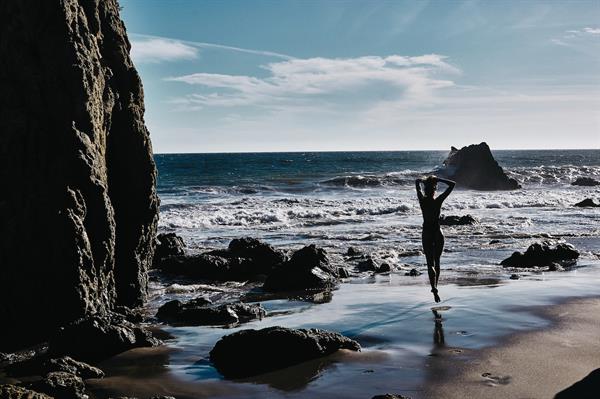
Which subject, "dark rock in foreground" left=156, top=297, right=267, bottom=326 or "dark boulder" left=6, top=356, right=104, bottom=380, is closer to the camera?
"dark boulder" left=6, top=356, right=104, bottom=380

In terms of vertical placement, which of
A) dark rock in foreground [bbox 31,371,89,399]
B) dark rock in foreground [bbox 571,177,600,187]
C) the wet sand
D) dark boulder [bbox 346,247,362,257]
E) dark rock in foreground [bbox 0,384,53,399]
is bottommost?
dark boulder [bbox 346,247,362,257]

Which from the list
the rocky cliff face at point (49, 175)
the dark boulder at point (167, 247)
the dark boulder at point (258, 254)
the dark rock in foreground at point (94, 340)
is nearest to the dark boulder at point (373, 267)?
the dark boulder at point (258, 254)

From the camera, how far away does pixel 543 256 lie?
12.6 meters

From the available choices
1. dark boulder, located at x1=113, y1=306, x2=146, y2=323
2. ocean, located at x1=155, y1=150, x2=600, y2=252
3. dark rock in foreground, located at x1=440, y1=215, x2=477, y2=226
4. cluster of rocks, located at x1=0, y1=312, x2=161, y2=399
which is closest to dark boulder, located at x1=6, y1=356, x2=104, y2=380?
cluster of rocks, located at x1=0, y1=312, x2=161, y2=399

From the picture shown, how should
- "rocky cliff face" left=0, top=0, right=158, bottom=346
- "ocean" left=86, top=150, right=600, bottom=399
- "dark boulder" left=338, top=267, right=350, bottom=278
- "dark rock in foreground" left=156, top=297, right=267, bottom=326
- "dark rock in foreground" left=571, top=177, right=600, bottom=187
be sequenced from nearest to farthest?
"ocean" left=86, top=150, right=600, bottom=399 < "rocky cliff face" left=0, top=0, right=158, bottom=346 < "dark rock in foreground" left=156, top=297, right=267, bottom=326 < "dark boulder" left=338, top=267, right=350, bottom=278 < "dark rock in foreground" left=571, top=177, right=600, bottom=187

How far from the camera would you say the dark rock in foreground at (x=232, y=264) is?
494 inches

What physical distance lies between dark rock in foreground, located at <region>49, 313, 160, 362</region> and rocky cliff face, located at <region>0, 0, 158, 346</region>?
77cm

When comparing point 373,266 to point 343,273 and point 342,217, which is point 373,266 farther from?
point 342,217

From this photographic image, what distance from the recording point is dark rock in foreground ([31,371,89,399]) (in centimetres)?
510

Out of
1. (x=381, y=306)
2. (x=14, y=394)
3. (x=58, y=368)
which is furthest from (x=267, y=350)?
(x=381, y=306)

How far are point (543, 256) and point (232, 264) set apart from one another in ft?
21.6

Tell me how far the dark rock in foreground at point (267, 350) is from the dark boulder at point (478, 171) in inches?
1698

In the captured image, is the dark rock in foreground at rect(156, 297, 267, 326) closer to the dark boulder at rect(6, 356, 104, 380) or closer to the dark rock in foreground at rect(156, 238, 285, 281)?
the dark boulder at rect(6, 356, 104, 380)

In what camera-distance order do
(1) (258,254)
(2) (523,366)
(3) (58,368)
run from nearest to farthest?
(2) (523,366), (3) (58,368), (1) (258,254)
